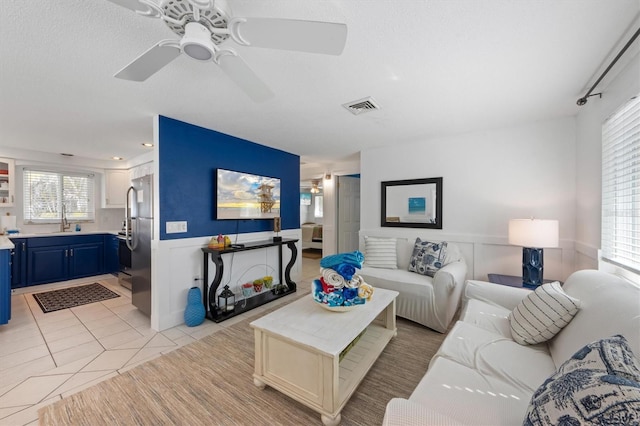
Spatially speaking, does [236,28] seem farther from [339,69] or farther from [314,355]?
[314,355]

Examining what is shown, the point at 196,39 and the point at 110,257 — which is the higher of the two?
the point at 196,39

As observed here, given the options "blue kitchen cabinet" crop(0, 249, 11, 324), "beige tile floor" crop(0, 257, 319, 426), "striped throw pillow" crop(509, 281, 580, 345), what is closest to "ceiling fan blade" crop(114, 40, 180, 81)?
"beige tile floor" crop(0, 257, 319, 426)

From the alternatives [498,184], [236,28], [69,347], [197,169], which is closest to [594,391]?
[236,28]

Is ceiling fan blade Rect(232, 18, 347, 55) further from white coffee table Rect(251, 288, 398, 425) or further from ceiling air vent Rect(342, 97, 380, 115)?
white coffee table Rect(251, 288, 398, 425)

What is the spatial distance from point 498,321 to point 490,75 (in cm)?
184

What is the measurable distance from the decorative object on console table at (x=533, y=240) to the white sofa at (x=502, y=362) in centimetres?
72

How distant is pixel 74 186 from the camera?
189 inches

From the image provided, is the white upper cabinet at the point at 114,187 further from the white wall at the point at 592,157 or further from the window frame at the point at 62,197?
the white wall at the point at 592,157

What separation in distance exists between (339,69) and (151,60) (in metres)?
1.16

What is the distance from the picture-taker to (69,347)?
234 centimetres

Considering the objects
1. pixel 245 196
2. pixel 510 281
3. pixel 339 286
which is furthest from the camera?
pixel 245 196

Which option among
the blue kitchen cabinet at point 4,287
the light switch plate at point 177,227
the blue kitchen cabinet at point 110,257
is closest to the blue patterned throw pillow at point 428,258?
the light switch plate at point 177,227

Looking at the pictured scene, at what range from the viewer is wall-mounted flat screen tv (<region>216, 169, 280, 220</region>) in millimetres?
3223

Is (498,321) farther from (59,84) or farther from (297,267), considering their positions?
(59,84)
